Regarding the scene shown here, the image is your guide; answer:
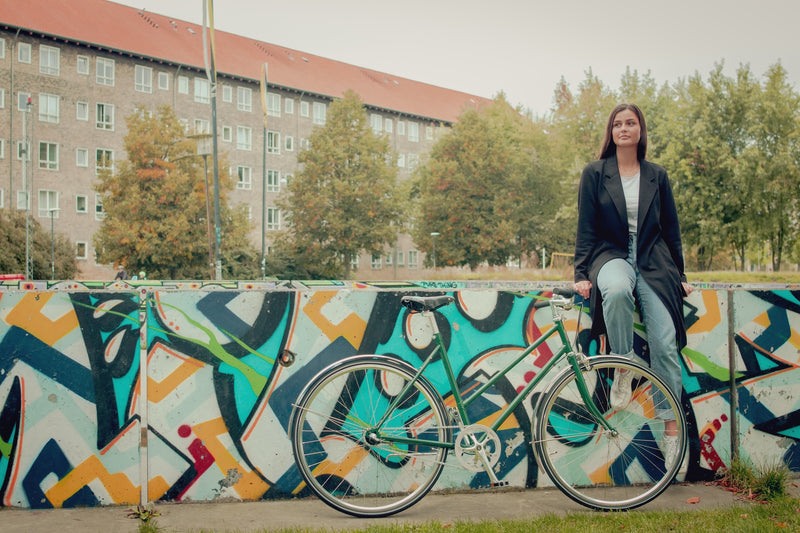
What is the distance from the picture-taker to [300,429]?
3.86m

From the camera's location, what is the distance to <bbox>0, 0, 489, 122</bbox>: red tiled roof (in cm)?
5481

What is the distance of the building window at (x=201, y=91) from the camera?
197 feet

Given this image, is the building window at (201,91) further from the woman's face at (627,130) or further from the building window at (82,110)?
the woman's face at (627,130)

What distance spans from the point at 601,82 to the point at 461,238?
16.7 metres

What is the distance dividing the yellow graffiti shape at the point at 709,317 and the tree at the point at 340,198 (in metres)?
43.8

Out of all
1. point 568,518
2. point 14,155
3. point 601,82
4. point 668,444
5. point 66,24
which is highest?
point 66,24

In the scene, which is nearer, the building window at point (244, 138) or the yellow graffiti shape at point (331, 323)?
the yellow graffiti shape at point (331, 323)

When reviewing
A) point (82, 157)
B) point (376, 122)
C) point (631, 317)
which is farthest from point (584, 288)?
point (376, 122)

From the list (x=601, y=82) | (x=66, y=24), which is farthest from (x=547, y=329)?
(x=66, y=24)

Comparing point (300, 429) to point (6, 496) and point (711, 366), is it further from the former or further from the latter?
point (711, 366)

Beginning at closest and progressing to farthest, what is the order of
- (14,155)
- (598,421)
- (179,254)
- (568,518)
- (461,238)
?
(568,518), (598,421), (179,254), (14,155), (461,238)

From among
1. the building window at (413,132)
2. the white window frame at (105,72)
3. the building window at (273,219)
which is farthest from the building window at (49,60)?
the building window at (413,132)

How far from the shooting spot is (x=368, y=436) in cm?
398

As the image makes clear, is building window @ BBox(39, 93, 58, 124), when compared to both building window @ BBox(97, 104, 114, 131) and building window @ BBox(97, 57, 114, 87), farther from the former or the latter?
building window @ BBox(97, 57, 114, 87)
